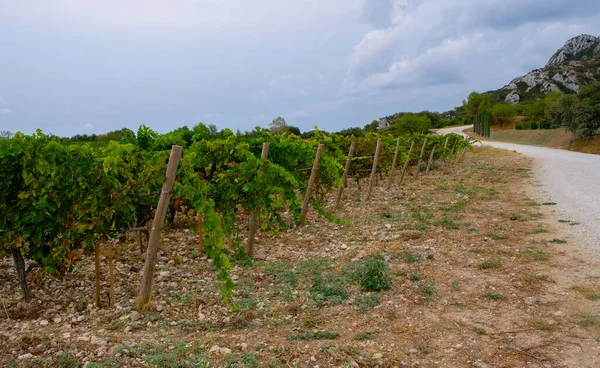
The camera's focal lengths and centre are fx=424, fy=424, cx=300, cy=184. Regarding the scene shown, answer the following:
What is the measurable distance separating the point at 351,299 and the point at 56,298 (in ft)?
10.4

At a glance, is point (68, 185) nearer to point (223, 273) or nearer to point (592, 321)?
point (223, 273)

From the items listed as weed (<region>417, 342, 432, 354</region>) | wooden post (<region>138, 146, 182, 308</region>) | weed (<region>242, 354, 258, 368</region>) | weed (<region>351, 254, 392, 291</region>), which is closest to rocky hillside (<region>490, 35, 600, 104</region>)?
weed (<region>351, 254, 392, 291</region>)

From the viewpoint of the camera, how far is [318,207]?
6918 mm

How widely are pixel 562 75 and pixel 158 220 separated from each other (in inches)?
4005

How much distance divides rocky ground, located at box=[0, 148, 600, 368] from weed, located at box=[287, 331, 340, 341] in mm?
16

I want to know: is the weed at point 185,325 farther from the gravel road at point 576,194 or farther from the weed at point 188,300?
the gravel road at point 576,194

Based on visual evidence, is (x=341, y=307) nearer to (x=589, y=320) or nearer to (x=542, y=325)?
(x=542, y=325)

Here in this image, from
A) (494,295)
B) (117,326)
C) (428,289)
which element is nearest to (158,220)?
(117,326)

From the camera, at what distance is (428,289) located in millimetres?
4531

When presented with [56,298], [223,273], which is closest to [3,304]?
[56,298]

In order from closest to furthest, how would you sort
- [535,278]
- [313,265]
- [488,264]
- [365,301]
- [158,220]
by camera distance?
[158,220] < [365,301] < [535,278] < [488,264] < [313,265]

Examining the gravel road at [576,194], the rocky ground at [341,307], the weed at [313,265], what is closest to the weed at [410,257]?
the rocky ground at [341,307]

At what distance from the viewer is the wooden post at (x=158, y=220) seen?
4.10 m

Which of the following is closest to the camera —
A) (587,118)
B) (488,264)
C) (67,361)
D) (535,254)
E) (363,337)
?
(67,361)
